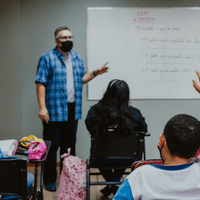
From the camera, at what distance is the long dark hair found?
1708mm

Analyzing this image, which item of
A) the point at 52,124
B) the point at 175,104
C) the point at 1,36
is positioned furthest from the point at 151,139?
the point at 1,36

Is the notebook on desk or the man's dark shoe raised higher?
the notebook on desk

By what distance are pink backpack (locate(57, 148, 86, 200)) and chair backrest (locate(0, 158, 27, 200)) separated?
66 cm

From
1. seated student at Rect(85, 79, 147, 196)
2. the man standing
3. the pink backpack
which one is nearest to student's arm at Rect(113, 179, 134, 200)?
seated student at Rect(85, 79, 147, 196)

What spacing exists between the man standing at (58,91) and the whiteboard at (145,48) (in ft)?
1.73

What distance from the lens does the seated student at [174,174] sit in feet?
2.62

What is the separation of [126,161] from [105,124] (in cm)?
36

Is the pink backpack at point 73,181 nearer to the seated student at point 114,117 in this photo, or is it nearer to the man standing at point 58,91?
the seated student at point 114,117

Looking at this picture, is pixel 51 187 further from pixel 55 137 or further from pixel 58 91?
pixel 58 91

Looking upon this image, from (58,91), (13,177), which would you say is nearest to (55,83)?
(58,91)

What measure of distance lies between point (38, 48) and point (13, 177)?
1.94 m

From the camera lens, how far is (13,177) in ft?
4.00

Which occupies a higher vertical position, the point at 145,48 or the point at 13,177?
the point at 145,48

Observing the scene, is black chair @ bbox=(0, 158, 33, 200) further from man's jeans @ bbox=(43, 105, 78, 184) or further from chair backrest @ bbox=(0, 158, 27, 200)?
man's jeans @ bbox=(43, 105, 78, 184)
